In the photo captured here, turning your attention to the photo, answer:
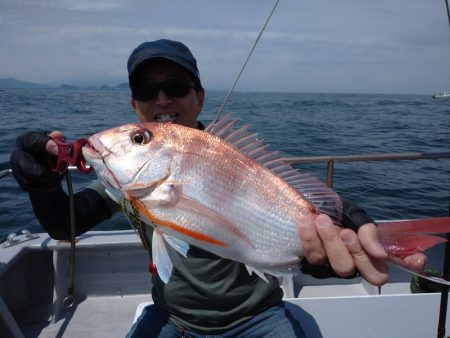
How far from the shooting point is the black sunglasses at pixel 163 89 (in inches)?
98.4

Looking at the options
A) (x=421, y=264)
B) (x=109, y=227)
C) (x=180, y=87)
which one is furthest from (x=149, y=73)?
(x=109, y=227)

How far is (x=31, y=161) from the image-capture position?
1.93m

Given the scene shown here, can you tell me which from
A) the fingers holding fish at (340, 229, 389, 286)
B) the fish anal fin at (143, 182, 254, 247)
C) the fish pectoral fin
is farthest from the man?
the fish pectoral fin

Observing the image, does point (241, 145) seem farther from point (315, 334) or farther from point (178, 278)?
point (315, 334)

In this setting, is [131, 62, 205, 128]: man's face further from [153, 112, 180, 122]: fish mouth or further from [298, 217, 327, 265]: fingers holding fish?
[298, 217, 327, 265]: fingers holding fish

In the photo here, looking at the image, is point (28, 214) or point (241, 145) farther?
point (28, 214)

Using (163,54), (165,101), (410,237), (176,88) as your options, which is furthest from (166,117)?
(410,237)

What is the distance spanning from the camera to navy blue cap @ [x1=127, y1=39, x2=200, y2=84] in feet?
7.95

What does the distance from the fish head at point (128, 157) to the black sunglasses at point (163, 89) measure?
778mm

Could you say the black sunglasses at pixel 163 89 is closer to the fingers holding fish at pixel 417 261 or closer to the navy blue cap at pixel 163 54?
the navy blue cap at pixel 163 54

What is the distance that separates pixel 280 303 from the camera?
98.4 inches

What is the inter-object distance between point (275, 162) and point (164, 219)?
66 centimetres

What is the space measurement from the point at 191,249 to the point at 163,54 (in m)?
1.33

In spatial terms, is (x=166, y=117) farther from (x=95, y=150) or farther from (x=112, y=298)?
(x=112, y=298)
